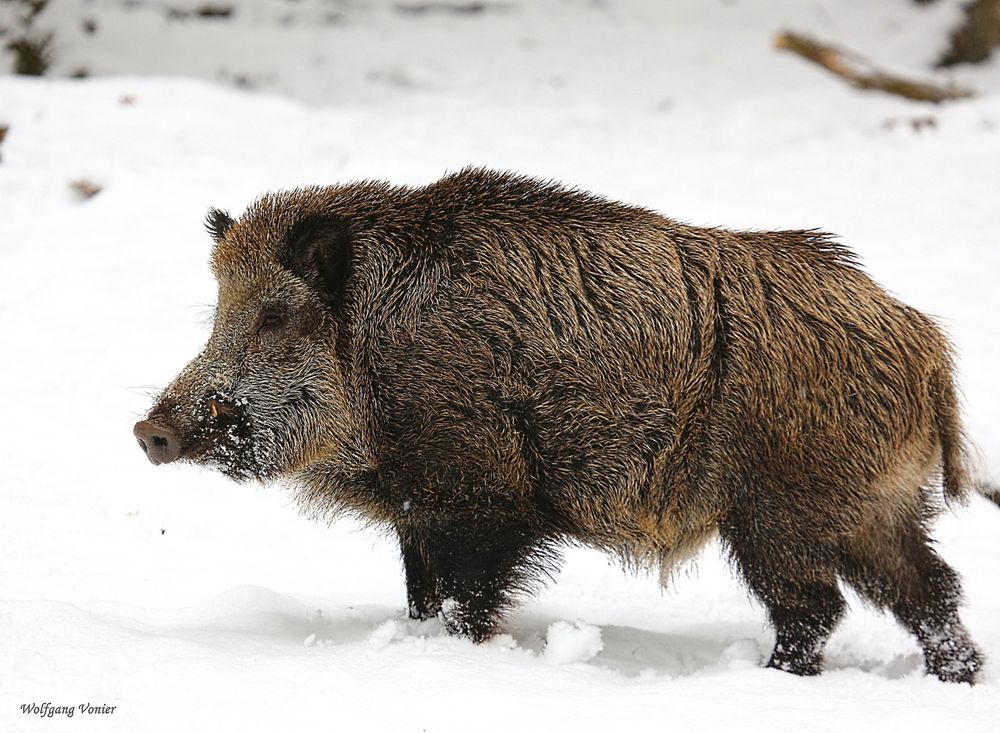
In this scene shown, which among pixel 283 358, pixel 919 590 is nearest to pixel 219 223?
pixel 283 358

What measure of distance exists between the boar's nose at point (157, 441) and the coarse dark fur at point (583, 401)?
0.7 inches

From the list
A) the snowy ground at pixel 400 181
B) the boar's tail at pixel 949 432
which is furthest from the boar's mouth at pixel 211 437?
the boar's tail at pixel 949 432

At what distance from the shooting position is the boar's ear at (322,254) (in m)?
4.44

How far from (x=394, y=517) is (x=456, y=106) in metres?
8.72

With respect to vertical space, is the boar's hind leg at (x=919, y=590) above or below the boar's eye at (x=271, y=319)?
below

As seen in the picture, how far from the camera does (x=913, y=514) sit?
4.60m

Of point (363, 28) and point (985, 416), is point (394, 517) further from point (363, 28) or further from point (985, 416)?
point (363, 28)

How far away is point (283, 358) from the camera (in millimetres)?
4461

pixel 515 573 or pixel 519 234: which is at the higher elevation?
pixel 519 234

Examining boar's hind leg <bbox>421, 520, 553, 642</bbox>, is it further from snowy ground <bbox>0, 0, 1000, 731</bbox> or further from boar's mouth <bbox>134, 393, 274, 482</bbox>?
boar's mouth <bbox>134, 393, 274, 482</bbox>

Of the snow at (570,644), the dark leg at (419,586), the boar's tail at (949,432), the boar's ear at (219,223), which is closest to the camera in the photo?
the snow at (570,644)

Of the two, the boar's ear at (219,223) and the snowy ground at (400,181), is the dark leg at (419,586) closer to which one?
the snowy ground at (400,181)

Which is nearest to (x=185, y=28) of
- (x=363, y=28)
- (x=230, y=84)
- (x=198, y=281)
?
(x=230, y=84)

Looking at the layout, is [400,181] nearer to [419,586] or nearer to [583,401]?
[419,586]
